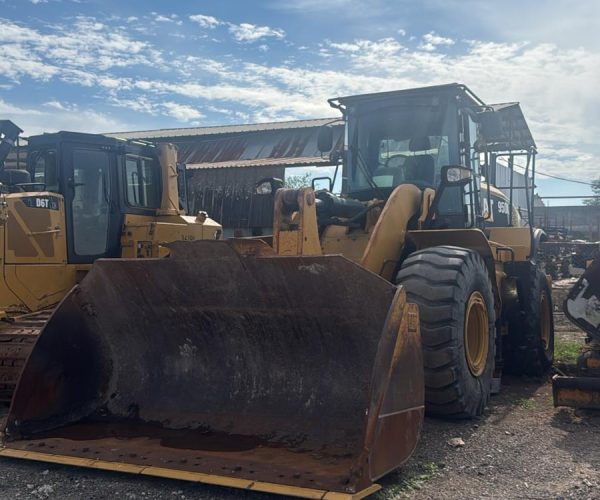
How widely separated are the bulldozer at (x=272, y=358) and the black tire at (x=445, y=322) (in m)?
0.01

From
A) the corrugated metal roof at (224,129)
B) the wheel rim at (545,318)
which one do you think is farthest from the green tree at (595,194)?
the wheel rim at (545,318)

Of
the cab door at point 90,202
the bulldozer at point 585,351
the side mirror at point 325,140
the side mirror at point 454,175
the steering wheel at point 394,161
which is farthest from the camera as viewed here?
the cab door at point 90,202

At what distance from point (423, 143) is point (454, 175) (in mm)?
617

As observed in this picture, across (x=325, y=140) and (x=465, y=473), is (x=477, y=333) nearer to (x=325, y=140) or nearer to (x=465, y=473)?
(x=465, y=473)

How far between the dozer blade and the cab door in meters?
3.16

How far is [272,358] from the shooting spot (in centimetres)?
482

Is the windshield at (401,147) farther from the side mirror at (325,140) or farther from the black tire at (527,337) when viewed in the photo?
the black tire at (527,337)

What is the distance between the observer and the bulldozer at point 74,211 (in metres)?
7.40

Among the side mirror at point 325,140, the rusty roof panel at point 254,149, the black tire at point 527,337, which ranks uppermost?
the rusty roof panel at point 254,149

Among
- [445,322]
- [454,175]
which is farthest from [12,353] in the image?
[454,175]

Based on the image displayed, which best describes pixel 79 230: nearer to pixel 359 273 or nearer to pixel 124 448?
pixel 124 448

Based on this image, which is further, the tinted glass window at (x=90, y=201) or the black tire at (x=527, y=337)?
the tinted glass window at (x=90, y=201)

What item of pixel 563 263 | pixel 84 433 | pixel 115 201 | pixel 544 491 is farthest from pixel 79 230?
pixel 563 263

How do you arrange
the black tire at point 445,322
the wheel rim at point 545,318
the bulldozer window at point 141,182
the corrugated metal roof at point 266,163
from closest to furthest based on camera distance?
the black tire at point 445,322, the wheel rim at point 545,318, the bulldozer window at point 141,182, the corrugated metal roof at point 266,163
